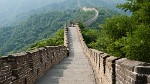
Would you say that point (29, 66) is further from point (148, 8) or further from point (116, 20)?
point (116, 20)

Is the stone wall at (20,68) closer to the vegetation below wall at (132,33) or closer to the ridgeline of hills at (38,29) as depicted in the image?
the vegetation below wall at (132,33)

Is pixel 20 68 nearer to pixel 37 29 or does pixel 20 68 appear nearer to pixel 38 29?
pixel 38 29

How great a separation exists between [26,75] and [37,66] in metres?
2.60

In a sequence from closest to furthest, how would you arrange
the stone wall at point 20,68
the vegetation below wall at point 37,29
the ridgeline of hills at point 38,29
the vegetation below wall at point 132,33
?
the stone wall at point 20,68, the vegetation below wall at point 132,33, the ridgeline of hills at point 38,29, the vegetation below wall at point 37,29

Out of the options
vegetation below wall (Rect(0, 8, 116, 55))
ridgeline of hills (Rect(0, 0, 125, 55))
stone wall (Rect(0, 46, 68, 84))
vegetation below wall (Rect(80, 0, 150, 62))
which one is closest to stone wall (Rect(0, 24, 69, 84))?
stone wall (Rect(0, 46, 68, 84))

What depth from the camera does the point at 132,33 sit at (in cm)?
2348

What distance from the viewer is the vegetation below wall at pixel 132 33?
1980 cm

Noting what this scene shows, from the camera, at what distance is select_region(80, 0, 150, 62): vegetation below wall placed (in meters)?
19.8

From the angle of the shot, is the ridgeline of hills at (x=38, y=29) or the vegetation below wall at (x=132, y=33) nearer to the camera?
the vegetation below wall at (x=132, y=33)

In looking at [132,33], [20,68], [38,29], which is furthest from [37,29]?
[20,68]

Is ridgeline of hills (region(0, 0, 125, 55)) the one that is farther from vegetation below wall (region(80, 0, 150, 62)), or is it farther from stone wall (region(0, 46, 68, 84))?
stone wall (region(0, 46, 68, 84))

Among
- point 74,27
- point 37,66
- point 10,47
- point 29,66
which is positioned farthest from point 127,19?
point 10,47

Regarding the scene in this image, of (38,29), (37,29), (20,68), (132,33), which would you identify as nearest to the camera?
(20,68)

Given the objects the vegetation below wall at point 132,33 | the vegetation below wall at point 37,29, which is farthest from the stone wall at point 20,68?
the vegetation below wall at point 37,29
